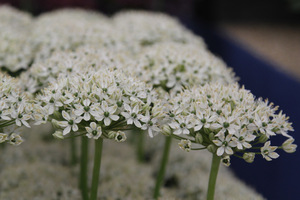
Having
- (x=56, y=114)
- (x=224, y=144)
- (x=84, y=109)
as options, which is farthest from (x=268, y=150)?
(x=56, y=114)

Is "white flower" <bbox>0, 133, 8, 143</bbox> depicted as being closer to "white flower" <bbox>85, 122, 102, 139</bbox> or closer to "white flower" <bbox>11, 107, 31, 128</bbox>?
"white flower" <bbox>11, 107, 31, 128</bbox>

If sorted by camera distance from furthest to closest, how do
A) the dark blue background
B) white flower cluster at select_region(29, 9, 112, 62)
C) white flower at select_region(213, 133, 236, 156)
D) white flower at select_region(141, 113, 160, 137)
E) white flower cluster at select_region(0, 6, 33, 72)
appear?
the dark blue background, white flower cluster at select_region(29, 9, 112, 62), white flower cluster at select_region(0, 6, 33, 72), white flower at select_region(141, 113, 160, 137), white flower at select_region(213, 133, 236, 156)

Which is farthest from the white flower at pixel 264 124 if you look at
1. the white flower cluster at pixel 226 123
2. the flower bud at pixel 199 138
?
the flower bud at pixel 199 138

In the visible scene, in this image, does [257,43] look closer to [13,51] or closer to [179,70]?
[179,70]

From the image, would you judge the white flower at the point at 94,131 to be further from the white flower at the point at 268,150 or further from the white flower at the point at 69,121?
the white flower at the point at 268,150

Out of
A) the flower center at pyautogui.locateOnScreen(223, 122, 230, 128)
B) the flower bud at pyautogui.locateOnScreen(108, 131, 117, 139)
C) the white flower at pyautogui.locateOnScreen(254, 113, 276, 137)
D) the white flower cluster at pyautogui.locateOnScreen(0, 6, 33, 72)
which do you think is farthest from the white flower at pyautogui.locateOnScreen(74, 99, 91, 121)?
the white flower cluster at pyautogui.locateOnScreen(0, 6, 33, 72)

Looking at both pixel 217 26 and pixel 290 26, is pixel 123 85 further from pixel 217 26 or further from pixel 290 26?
pixel 217 26

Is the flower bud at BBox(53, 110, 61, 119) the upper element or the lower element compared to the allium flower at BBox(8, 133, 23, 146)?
upper
